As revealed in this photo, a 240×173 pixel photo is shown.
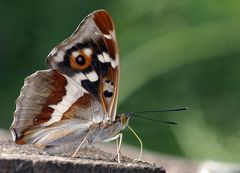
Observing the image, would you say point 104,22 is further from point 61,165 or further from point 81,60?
point 61,165

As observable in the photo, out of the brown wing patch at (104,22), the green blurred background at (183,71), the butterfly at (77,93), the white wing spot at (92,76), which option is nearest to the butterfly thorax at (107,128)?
the butterfly at (77,93)

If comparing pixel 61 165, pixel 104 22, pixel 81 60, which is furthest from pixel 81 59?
pixel 61 165

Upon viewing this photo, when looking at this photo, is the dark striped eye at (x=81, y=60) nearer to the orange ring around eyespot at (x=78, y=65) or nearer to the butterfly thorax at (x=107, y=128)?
the orange ring around eyespot at (x=78, y=65)

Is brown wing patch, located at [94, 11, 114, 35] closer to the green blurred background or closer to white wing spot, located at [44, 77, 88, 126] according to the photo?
white wing spot, located at [44, 77, 88, 126]

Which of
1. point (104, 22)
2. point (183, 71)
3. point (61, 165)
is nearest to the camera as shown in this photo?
point (61, 165)

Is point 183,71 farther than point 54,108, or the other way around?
point 183,71

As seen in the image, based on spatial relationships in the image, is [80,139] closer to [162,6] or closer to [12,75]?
[162,6]

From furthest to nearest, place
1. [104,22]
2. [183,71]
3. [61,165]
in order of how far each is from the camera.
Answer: [183,71], [104,22], [61,165]
